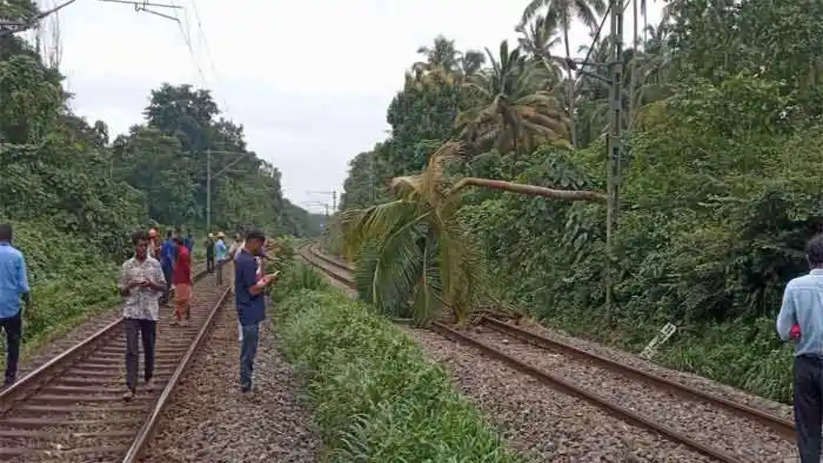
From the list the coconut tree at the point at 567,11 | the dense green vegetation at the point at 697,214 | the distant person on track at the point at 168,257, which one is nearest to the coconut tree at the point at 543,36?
the coconut tree at the point at 567,11

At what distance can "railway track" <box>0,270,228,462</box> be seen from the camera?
6.68 metres

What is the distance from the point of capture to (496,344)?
14.9 metres

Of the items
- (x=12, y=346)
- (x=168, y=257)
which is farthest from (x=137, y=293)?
(x=168, y=257)

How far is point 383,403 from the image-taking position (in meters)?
6.08

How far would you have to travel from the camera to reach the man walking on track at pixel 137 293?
28.1 ft

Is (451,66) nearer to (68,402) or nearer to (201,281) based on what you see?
(201,281)

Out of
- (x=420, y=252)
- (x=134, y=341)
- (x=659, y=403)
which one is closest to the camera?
(x=134, y=341)

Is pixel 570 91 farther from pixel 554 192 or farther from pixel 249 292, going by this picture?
pixel 249 292

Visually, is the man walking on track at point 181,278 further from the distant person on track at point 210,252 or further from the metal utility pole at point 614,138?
the distant person on track at point 210,252

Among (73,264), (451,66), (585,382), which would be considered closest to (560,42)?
(451,66)

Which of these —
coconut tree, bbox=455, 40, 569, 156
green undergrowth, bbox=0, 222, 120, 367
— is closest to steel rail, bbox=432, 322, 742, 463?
green undergrowth, bbox=0, 222, 120, 367

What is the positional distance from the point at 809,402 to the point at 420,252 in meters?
12.3

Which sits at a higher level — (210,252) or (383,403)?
(210,252)

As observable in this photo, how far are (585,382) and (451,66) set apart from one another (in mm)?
49025
